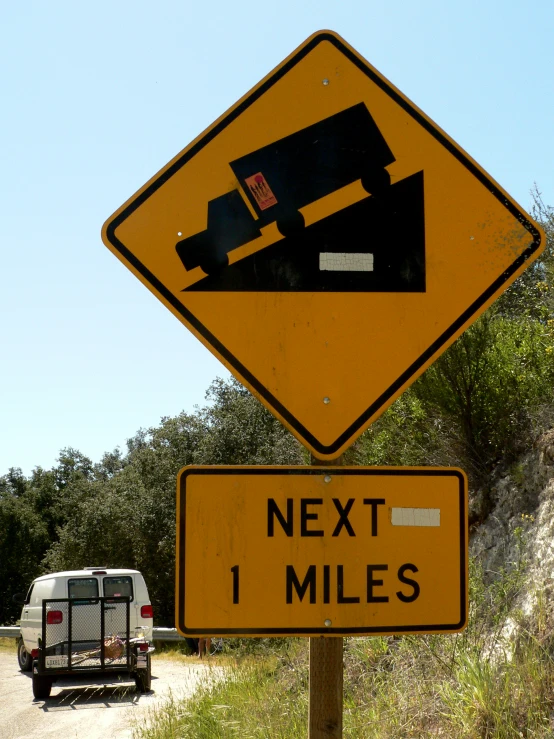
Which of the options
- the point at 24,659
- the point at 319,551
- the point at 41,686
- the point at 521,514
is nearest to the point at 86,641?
the point at 41,686

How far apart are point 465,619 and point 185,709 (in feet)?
19.9

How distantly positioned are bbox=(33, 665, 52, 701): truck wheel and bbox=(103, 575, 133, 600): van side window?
229cm

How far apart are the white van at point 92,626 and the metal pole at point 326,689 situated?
13.6 meters

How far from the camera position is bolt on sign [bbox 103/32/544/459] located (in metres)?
2.29

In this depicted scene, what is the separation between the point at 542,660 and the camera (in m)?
5.24

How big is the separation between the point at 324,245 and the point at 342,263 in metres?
0.07

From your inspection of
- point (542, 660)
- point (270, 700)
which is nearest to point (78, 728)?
point (270, 700)

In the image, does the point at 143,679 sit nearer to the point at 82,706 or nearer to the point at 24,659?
the point at 82,706

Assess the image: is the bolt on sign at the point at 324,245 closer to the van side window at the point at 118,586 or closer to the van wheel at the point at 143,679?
the van wheel at the point at 143,679

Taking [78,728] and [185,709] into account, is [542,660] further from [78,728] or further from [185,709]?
[78,728]

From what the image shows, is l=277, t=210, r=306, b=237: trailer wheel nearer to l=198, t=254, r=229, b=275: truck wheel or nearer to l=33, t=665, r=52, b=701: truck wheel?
l=198, t=254, r=229, b=275: truck wheel

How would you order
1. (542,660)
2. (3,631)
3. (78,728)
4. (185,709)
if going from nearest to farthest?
(542,660)
(185,709)
(78,728)
(3,631)

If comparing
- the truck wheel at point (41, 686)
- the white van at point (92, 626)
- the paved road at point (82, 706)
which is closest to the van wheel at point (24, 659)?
the paved road at point (82, 706)

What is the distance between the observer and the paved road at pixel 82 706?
11172 millimetres
